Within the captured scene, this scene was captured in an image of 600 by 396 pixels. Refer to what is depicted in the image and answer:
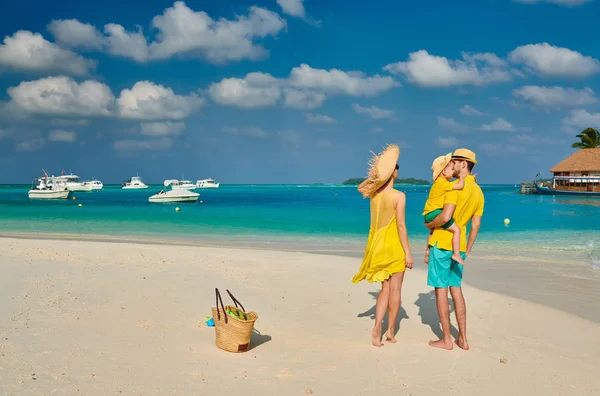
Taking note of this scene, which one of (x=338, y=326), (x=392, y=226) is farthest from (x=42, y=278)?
(x=392, y=226)

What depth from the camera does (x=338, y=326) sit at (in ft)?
19.8

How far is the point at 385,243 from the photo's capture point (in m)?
4.96

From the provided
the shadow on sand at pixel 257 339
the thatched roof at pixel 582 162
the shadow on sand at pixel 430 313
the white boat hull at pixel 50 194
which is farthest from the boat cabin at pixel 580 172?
the shadow on sand at pixel 257 339

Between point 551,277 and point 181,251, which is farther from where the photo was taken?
point 181,251

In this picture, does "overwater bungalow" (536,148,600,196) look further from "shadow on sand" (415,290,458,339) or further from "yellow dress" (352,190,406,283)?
"yellow dress" (352,190,406,283)

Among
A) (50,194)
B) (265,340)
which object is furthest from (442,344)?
(50,194)

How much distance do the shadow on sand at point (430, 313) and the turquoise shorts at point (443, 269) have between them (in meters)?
1.10

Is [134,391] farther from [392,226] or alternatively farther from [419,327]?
[419,327]

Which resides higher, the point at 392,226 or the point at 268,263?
the point at 392,226

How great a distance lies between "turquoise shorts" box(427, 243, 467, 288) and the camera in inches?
195

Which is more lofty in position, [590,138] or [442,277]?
[590,138]

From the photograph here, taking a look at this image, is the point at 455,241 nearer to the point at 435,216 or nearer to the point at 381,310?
the point at 435,216

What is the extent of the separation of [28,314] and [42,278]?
226 cm

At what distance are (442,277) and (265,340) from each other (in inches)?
85.1
